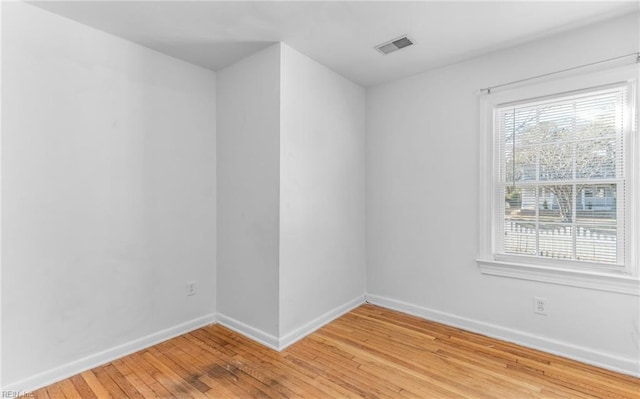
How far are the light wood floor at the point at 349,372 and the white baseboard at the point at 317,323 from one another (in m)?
0.07

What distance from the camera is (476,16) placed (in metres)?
2.28

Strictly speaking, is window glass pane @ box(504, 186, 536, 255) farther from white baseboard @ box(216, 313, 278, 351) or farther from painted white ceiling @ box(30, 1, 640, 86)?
white baseboard @ box(216, 313, 278, 351)

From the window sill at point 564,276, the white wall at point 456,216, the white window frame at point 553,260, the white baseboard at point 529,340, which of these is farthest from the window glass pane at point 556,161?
the white baseboard at point 529,340

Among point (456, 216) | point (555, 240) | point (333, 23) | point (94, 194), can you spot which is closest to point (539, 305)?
point (555, 240)

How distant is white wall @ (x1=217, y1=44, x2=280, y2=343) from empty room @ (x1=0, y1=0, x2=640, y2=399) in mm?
24

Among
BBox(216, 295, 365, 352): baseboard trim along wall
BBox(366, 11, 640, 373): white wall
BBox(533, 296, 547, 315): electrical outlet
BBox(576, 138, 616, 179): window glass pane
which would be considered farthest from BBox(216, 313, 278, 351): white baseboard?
BBox(576, 138, 616, 179): window glass pane

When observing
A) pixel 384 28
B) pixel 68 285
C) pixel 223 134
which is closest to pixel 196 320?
pixel 68 285

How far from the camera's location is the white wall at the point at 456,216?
2.37m

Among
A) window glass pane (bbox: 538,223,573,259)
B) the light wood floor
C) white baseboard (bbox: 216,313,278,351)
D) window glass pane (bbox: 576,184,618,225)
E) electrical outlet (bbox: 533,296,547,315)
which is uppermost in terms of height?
window glass pane (bbox: 576,184,618,225)

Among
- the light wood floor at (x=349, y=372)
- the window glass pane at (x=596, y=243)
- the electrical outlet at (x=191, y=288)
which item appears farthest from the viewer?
the electrical outlet at (x=191, y=288)

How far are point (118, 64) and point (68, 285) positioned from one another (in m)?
1.71

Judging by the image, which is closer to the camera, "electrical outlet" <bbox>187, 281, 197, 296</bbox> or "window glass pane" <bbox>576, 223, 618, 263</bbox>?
"window glass pane" <bbox>576, 223, 618, 263</bbox>

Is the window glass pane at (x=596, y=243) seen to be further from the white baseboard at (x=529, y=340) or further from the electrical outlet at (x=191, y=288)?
the electrical outlet at (x=191, y=288)

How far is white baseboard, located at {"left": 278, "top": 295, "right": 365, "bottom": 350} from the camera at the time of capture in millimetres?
2684
